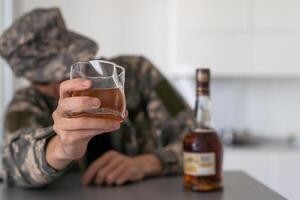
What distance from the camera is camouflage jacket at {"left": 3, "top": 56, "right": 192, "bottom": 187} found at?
84cm

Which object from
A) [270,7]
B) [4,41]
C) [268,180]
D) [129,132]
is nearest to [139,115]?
[129,132]

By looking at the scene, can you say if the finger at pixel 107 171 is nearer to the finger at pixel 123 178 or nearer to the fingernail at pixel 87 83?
the finger at pixel 123 178

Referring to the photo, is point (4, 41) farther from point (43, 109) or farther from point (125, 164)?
point (125, 164)

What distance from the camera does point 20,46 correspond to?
1.12 m

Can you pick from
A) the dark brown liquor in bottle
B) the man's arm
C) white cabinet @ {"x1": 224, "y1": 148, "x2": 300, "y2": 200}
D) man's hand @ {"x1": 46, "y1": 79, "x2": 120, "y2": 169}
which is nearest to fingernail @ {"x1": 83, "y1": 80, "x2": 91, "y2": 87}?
man's hand @ {"x1": 46, "y1": 79, "x2": 120, "y2": 169}

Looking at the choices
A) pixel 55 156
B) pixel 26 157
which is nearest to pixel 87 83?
pixel 55 156

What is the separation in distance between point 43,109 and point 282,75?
176cm

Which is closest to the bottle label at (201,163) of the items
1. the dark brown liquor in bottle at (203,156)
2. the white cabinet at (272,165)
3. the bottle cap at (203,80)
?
the dark brown liquor in bottle at (203,156)

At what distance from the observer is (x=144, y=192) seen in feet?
2.75

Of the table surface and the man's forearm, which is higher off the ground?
the man's forearm

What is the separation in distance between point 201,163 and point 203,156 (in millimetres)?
13

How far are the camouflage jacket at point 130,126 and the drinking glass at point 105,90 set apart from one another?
199mm

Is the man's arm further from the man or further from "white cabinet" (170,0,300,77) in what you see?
"white cabinet" (170,0,300,77)

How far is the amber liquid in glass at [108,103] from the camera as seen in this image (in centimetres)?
60
